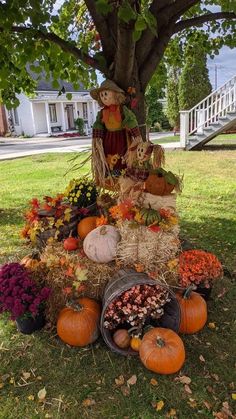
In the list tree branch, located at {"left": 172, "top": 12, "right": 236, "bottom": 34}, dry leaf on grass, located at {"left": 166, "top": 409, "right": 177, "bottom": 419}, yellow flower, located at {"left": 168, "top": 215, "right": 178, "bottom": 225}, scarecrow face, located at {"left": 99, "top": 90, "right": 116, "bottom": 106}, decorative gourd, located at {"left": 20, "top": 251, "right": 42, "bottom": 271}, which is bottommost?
dry leaf on grass, located at {"left": 166, "top": 409, "right": 177, "bottom": 419}

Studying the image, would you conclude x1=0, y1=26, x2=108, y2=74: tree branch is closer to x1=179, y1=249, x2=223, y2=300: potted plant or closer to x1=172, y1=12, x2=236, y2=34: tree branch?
x1=172, y1=12, x2=236, y2=34: tree branch

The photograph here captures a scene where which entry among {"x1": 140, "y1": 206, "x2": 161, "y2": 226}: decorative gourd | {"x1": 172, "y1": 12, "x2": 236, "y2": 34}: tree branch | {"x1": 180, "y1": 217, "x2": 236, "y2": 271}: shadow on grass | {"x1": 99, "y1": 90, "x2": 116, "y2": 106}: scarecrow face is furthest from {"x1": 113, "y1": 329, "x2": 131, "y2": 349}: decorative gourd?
{"x1": 172, "y1": 12, "x2": 236, "y2": 34}: tree branch

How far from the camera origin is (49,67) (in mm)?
4422

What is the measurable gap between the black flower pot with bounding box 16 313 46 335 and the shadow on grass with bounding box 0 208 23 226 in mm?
3159

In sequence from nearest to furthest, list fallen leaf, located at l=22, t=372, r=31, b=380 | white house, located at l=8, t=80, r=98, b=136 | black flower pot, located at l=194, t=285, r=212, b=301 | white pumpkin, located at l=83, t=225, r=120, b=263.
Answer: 1. fallen leaf, located at l=22, t=372, r=31, b=380
2. white pumpkin, located at l=83, t=225, r=120, b=263
3. black flower pot, located at l=194, t=285, r=212, b=301
4. white house, located at l=8, t=80, r=98, b=136

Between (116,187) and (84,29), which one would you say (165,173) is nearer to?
(116,187)

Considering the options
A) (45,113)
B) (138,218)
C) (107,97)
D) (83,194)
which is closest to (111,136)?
(107,97)

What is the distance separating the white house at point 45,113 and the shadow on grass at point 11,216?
81.6ft

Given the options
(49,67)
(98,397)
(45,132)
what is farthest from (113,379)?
(45,132)

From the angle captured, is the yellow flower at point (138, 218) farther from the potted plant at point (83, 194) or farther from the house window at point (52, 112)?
the house window at point (52, 112)

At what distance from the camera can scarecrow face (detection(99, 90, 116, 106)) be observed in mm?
3329

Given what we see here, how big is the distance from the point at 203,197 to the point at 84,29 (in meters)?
4.00

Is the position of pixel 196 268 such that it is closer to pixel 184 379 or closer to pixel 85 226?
pixel 184 379

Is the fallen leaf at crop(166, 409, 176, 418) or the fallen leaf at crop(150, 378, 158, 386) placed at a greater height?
the fallen leaf at crop(150, 378, 158, 386)
